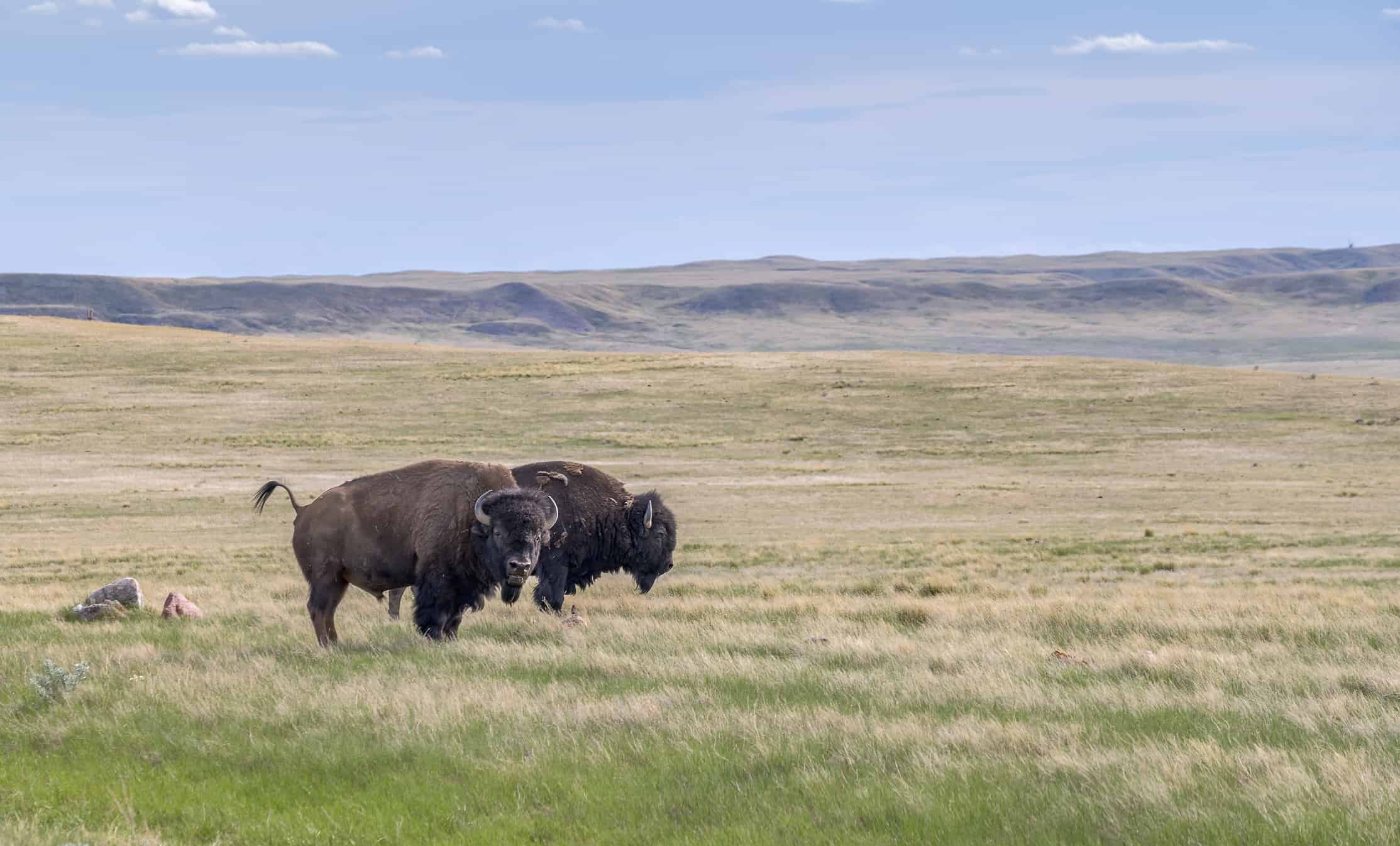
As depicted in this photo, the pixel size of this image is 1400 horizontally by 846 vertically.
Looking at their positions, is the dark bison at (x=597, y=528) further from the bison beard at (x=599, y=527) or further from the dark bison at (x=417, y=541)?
the dark bison at (x=417, y=541)

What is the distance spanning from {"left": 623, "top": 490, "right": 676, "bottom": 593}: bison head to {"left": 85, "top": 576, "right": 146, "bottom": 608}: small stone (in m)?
5.76

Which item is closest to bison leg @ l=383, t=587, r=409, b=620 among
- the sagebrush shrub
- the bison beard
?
the bison beard

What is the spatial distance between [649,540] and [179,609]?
226 inches

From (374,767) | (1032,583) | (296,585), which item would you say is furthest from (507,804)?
(1032,583)

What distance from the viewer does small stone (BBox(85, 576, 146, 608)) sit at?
1411 centimetres

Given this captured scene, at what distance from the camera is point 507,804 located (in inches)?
266

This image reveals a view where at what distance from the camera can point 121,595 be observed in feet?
46.5

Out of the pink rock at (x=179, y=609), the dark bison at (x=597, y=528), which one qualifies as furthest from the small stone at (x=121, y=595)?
the dark bison at (x=597, y=528)

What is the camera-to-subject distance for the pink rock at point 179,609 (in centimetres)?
1357

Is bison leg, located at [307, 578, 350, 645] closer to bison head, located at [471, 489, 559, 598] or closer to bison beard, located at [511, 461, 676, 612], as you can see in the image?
bison head, located at [471, 489, 559, 598]

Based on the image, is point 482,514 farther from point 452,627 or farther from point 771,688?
point 771,688

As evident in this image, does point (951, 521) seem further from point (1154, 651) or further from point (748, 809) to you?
point (748, 809)

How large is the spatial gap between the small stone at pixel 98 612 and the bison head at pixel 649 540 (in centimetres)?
603

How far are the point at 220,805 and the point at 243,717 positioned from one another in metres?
1.79
